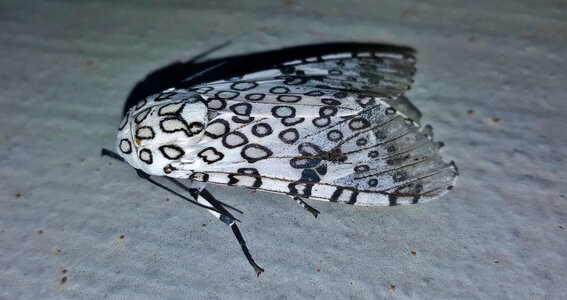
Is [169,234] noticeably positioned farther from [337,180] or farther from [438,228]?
[438,228]

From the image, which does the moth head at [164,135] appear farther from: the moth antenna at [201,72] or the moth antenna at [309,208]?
the moth antenna at [309,208]

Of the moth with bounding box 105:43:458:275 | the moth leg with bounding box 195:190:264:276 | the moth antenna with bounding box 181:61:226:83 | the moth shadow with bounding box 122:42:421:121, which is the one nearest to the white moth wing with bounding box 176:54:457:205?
the moth with bounding box 105:43:458:275

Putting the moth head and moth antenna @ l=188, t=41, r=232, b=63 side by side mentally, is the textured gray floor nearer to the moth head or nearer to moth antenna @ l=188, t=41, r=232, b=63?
moth antenna @ l=188, t=41, r=232, b=63

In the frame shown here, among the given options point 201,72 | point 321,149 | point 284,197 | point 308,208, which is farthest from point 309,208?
point 201,72

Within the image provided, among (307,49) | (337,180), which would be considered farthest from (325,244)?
(307,49)

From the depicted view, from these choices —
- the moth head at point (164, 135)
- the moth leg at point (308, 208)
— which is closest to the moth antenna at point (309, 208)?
the moth leg at point (308, 208)

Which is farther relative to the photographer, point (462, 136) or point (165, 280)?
point (462, 136)
